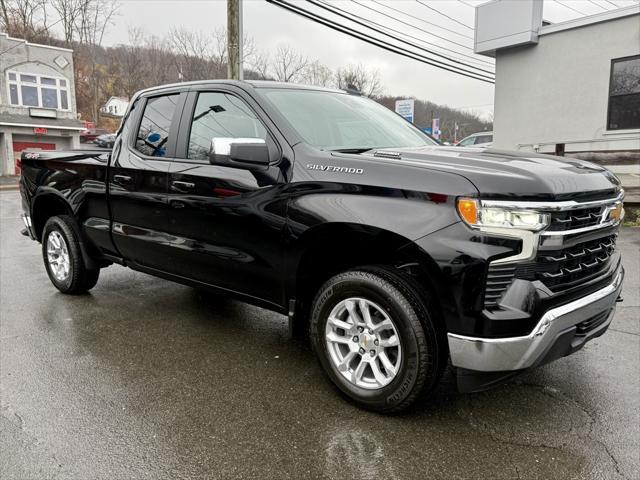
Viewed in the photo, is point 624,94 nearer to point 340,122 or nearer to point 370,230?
point 340,122

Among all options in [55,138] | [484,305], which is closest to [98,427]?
[484,305]

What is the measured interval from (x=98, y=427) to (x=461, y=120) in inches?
2292

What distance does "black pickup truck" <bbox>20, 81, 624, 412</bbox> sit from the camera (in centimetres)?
250

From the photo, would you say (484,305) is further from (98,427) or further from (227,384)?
(98,427)

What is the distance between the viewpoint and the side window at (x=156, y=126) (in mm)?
4172

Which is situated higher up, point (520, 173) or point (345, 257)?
point (520, 173)

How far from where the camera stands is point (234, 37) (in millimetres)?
13172

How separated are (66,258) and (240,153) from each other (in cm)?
306

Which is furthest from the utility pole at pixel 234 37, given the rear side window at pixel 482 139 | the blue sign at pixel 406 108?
the blue sign at pixel 406 108

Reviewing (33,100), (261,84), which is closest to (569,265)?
(261,84)

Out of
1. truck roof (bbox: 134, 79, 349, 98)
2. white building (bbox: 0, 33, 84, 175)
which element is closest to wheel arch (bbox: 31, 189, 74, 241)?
truck roof (bbox: 134, 79, 349, 98)

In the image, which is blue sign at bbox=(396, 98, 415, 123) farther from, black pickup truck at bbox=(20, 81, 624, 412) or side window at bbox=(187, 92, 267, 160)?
side window at bbox=(187, 92, 267, 160)

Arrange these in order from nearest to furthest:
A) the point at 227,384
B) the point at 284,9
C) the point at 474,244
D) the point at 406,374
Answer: the point at 474,244 < the point at 406,374 < the point at 227,384 < the point at 284,9

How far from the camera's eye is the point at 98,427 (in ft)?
9.41
